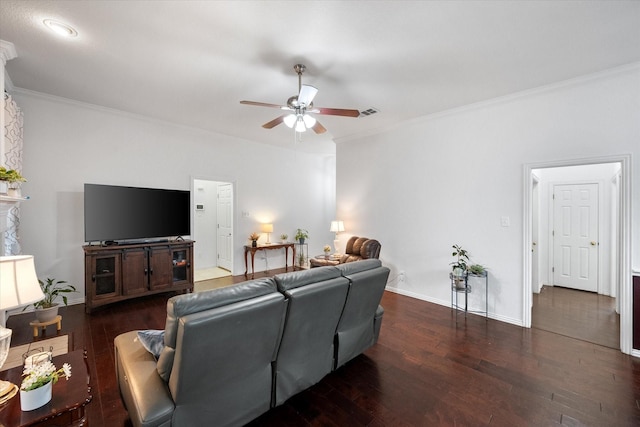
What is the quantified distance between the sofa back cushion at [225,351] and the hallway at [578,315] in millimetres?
3518

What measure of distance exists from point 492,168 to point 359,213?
7.93ft

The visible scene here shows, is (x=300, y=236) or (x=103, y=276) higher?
(x=300, y=236)

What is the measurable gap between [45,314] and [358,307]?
3.49m

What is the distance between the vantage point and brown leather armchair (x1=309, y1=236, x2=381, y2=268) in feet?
Answer: 15.9

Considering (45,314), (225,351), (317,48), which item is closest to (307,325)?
(225,351)

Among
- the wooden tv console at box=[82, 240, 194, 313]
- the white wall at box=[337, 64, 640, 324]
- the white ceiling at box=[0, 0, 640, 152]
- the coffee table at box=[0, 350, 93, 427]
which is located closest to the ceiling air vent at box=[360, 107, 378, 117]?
the white ceiling at box=[0, 0, 640, 152]

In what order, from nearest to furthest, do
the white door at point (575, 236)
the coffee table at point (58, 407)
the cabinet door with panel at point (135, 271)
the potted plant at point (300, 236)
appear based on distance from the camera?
1. the coffee table at point (58, 407)
2. the cabinet door with panel at point (135, 271)
3. the white door at point (575, 236)
4. the potted plant at point (300, 236)

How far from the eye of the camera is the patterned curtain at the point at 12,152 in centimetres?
307

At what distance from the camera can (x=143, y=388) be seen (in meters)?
1.48

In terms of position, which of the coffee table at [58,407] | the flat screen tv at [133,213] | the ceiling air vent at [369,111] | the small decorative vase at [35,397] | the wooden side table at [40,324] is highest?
the ceiling air vent at [369,111]

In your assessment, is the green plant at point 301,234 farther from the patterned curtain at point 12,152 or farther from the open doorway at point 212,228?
the patterned curtain at point 12,152

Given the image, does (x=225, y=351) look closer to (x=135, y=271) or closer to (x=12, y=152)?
(x=135, y=271)

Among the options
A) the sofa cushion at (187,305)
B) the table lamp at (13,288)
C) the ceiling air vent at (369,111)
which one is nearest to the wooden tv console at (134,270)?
the table lamp at (13,288)

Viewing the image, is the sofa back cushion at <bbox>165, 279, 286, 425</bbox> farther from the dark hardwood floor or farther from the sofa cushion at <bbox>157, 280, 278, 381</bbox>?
the dark hardwood floor
